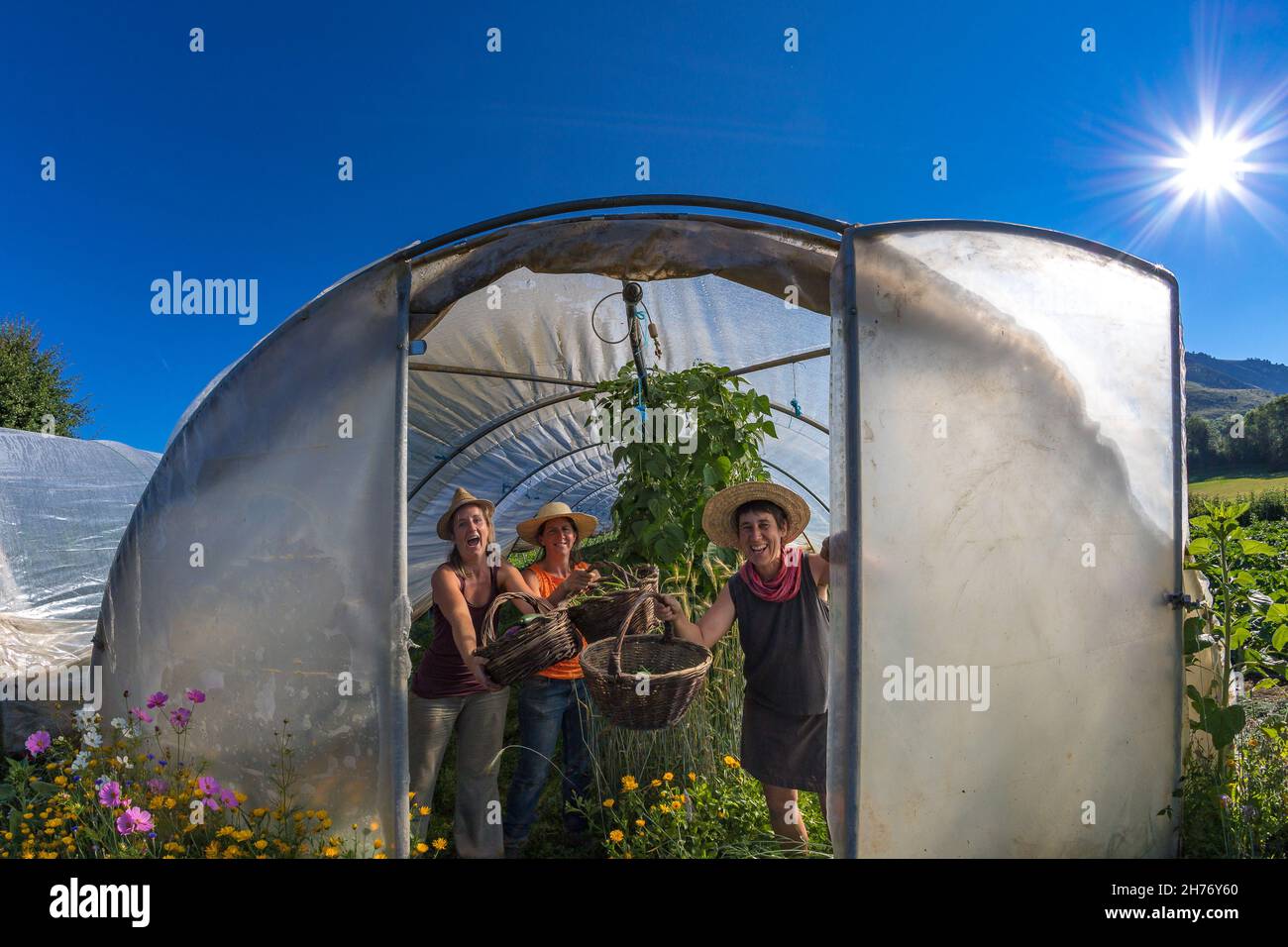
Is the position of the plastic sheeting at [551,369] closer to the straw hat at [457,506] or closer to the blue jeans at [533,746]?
the straw hat at [457,506]

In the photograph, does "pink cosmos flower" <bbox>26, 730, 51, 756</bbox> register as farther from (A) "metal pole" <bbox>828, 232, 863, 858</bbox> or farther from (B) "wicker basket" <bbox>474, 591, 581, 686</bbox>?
(A) "metal pole" <bbox>828, 232, 863, 858</bbox>

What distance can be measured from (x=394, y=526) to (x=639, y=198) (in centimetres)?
165

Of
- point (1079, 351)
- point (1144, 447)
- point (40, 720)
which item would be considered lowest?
point (40, 720)

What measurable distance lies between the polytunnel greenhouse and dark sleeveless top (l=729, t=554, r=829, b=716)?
407 millimetres

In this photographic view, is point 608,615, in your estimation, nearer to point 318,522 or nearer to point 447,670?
point 447,670

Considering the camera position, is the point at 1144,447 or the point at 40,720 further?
the point at 40,720

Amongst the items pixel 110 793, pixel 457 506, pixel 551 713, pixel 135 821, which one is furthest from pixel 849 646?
pixel 110 793

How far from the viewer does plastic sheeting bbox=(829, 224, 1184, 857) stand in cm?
269

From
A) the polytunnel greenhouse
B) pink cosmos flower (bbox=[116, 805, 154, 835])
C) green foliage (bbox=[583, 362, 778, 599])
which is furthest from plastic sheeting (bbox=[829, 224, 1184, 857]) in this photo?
pink cosmos flower (bbox=[116, 805, 154, 835])

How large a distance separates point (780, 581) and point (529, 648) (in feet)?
3.70

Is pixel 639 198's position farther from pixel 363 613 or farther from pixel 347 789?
pixel 347 789

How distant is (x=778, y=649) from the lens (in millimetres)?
3139

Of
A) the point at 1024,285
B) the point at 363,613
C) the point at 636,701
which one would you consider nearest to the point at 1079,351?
the point at 1024,285

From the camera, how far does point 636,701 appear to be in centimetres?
275
